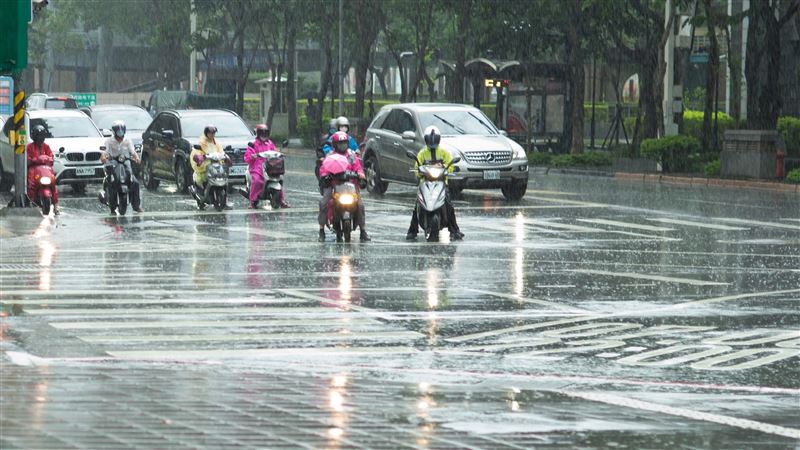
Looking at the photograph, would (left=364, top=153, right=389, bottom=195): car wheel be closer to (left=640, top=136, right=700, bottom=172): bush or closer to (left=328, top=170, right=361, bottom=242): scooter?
(left=640, top=136, right=700, bottom=172): bush

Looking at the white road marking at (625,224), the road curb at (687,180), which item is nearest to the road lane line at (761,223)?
the white road marking at (625,224)

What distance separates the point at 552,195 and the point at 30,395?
24.8 m

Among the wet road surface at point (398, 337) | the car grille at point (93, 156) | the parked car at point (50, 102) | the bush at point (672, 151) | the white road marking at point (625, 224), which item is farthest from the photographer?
the parked car at point (50, 102)

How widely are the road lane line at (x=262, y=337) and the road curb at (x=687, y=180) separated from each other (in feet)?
79.6

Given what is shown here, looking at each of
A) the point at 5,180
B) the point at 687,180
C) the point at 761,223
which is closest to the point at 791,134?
the point at 687,180

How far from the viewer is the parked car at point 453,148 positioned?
103 ft

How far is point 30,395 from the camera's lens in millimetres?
9586

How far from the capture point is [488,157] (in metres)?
31.6

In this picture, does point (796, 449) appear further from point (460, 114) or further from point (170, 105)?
point (170, 105)

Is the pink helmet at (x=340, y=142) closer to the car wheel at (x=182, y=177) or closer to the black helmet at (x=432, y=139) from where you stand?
the black helmet at (x=432, y=139)

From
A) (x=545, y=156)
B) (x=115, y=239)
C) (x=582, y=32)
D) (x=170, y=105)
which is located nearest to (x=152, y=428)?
(x=115, y=239)

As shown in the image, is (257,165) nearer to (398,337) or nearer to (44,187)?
(44,187)

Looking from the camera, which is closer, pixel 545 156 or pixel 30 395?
pixel 30 395

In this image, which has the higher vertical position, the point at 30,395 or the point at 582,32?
the point at 582,32
